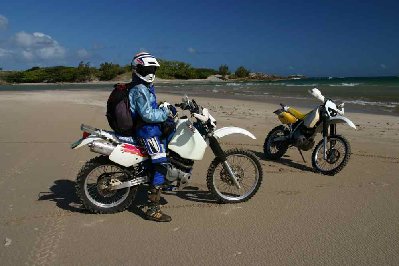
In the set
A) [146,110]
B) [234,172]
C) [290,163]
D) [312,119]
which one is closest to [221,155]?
[234,172]

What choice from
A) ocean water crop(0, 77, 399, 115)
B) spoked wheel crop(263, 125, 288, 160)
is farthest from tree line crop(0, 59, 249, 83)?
spoked wheel crop(263, 125, 288, 160)

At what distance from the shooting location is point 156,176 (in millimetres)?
4629

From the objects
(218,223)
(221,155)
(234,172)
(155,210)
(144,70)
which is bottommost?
(218,223)

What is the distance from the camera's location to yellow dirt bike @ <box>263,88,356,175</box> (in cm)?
650

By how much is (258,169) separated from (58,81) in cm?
7366

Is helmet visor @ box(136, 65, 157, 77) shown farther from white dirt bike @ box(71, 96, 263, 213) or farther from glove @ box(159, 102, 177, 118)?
white dirt bike @ box(71, 96, 263, 213)

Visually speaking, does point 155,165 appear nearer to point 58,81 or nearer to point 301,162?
point 301,162

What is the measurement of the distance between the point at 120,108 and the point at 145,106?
290mm

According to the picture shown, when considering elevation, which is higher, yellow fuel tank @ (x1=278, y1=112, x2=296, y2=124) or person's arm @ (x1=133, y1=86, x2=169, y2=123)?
person's arm @ (x1=133, y1=86, x2=169, y2=123)

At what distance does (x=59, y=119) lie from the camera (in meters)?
12.6

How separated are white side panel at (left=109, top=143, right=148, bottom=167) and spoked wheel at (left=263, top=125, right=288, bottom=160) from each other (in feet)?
11.1

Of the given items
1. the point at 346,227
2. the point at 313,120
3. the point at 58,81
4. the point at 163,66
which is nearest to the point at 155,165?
the point at 346,227

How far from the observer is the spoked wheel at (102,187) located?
180 inches

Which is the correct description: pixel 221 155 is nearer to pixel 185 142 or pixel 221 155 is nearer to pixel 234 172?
pixel 234 172
